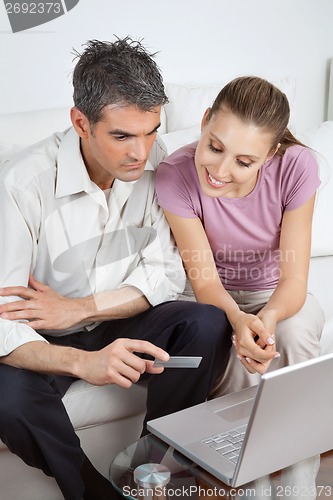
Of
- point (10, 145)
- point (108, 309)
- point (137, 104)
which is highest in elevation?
point (137, 104)

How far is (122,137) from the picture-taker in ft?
5.57

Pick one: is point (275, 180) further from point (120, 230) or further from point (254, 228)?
point (120, 230)

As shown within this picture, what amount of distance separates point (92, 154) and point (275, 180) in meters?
0.46

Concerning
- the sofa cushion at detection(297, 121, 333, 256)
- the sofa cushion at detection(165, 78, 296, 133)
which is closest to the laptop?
the sofa cushion at detection(297, 121, 333, 256)

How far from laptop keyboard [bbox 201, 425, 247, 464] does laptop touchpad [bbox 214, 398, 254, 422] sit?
3 cm

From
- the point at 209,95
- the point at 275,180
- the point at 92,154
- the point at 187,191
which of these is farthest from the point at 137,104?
the point at 209,95

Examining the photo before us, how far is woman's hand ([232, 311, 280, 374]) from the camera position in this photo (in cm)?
161

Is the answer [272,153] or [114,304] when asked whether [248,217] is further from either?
[114,304]

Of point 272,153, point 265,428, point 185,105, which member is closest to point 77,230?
point 272,153

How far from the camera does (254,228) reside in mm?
1930

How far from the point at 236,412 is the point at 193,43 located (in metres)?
1.81

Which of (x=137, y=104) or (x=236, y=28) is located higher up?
(x=137, y=104)

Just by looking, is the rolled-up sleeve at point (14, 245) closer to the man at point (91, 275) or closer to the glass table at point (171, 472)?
the man at point (91, 275)

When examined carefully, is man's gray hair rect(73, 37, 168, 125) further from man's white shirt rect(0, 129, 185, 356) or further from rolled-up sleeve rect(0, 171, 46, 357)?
rolled-up sleeve rect(0, 171, 46, 357)
